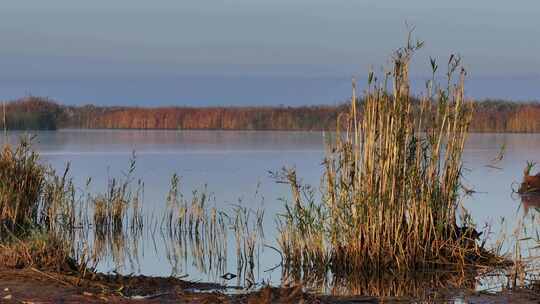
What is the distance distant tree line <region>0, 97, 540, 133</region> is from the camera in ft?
129

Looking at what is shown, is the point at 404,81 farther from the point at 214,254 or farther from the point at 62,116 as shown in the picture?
the point at 62,116

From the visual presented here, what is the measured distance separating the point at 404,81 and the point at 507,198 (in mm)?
8659

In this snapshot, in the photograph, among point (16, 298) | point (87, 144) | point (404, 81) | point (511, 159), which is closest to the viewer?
point (16, 298)

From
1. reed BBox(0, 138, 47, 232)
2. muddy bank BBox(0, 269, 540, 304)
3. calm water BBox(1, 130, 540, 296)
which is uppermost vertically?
reed BBox(0, 138, 47, 232)

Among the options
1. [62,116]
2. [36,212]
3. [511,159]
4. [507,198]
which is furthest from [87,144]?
[36,212]

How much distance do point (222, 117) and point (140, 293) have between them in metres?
35.6

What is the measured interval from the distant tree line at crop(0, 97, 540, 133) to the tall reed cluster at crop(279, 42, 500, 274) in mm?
28393

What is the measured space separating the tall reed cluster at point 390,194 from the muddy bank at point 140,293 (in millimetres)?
1290

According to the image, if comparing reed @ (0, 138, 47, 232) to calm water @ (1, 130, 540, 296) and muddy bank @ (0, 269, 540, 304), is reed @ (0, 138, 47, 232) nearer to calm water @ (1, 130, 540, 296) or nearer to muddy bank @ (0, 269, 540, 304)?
calm water @ (1, 130, 540, 296)

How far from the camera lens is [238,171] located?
22094 millimetres

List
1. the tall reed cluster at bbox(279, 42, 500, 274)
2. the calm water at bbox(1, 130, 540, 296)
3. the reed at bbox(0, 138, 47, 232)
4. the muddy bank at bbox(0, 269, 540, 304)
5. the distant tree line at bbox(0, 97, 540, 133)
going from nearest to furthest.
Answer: the muddy bank at bbox(0, 269, 540, 304) → the tall reed cluster at bbox(279, 42, 500, 274) → the reed at bbox(0, 138, 47, 232) → the calm water at bbox(1, 130, 540, 296) → the distant tree line at bbox(0, 97, 540, 133)

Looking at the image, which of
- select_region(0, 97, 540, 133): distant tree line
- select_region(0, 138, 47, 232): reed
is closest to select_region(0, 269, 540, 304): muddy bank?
select_region(0, 138, 47, 232): reed

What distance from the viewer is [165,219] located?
535 inches

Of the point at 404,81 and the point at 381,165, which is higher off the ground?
the point at 404,81
